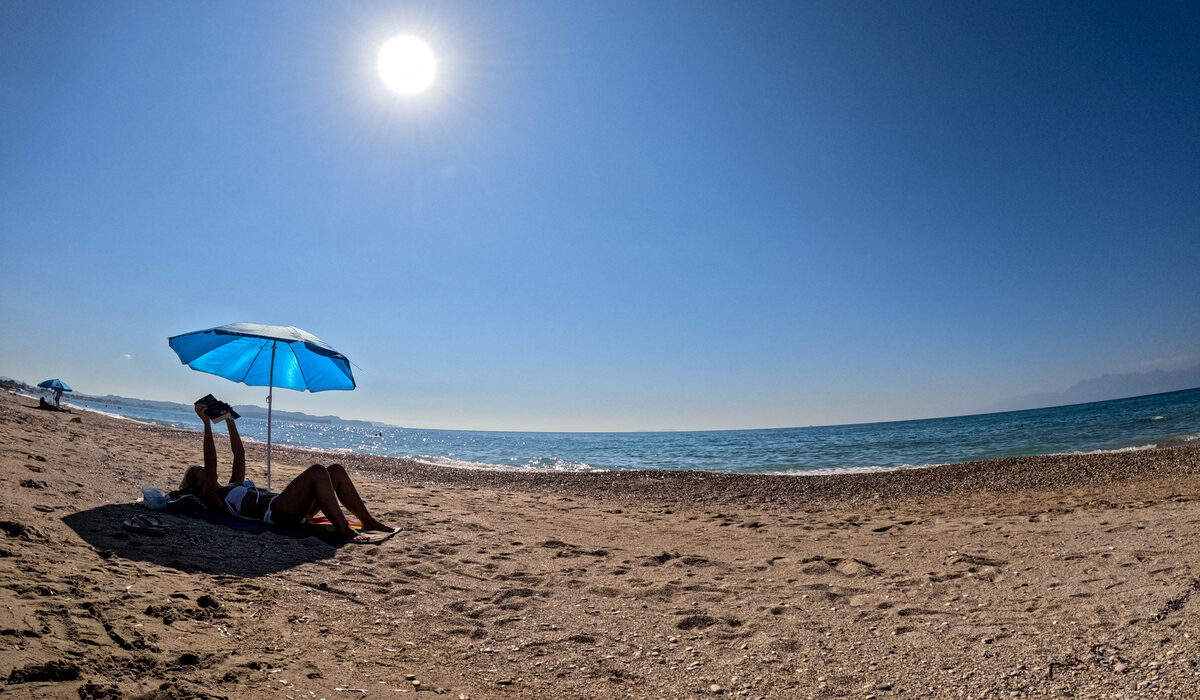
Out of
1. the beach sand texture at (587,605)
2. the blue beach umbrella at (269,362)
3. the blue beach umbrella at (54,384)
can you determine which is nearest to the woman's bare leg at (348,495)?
the beach sand texture at (587,605)

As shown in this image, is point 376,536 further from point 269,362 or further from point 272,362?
point 269,362

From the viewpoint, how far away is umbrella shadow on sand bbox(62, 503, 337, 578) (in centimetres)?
421

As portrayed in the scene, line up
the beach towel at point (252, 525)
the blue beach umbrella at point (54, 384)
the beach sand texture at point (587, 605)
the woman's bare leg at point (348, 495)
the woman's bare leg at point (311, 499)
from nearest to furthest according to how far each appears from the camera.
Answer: the beach sand texture at point (587, 605)
the beach towel at point (252, 525)
the woman's bare leg at point (311, 499)
the woman's bare leg at point (348, 495)
the blue beach umbrella at point (54, 384)

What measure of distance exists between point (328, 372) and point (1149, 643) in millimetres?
8346

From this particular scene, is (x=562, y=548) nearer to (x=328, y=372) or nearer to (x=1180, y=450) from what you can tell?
(x=328, y=372)

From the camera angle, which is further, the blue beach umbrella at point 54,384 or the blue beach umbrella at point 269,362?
the blue beach umbrella at point 54,384

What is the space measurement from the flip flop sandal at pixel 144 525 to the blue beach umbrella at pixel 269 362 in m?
1.79

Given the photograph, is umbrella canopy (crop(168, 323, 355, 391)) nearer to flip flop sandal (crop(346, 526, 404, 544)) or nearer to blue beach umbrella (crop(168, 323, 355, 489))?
blue beach umbrella (crop(168, 323, 355, 489))

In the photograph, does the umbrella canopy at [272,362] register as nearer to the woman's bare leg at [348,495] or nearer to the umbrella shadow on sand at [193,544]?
the woman's bare leg at [348,495]

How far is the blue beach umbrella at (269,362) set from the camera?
6520mm

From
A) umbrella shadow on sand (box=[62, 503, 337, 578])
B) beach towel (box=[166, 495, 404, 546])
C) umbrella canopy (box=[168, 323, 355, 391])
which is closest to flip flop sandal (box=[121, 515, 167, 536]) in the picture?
umbrella shadow on sand (box=[62, 503, 337, 578])

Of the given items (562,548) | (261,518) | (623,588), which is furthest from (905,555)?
(261,518)

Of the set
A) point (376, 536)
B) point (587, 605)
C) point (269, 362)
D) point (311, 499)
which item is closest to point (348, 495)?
point (311, 499)

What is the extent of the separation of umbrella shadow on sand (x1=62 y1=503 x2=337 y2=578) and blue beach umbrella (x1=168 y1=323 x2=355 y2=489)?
1.71 metres
